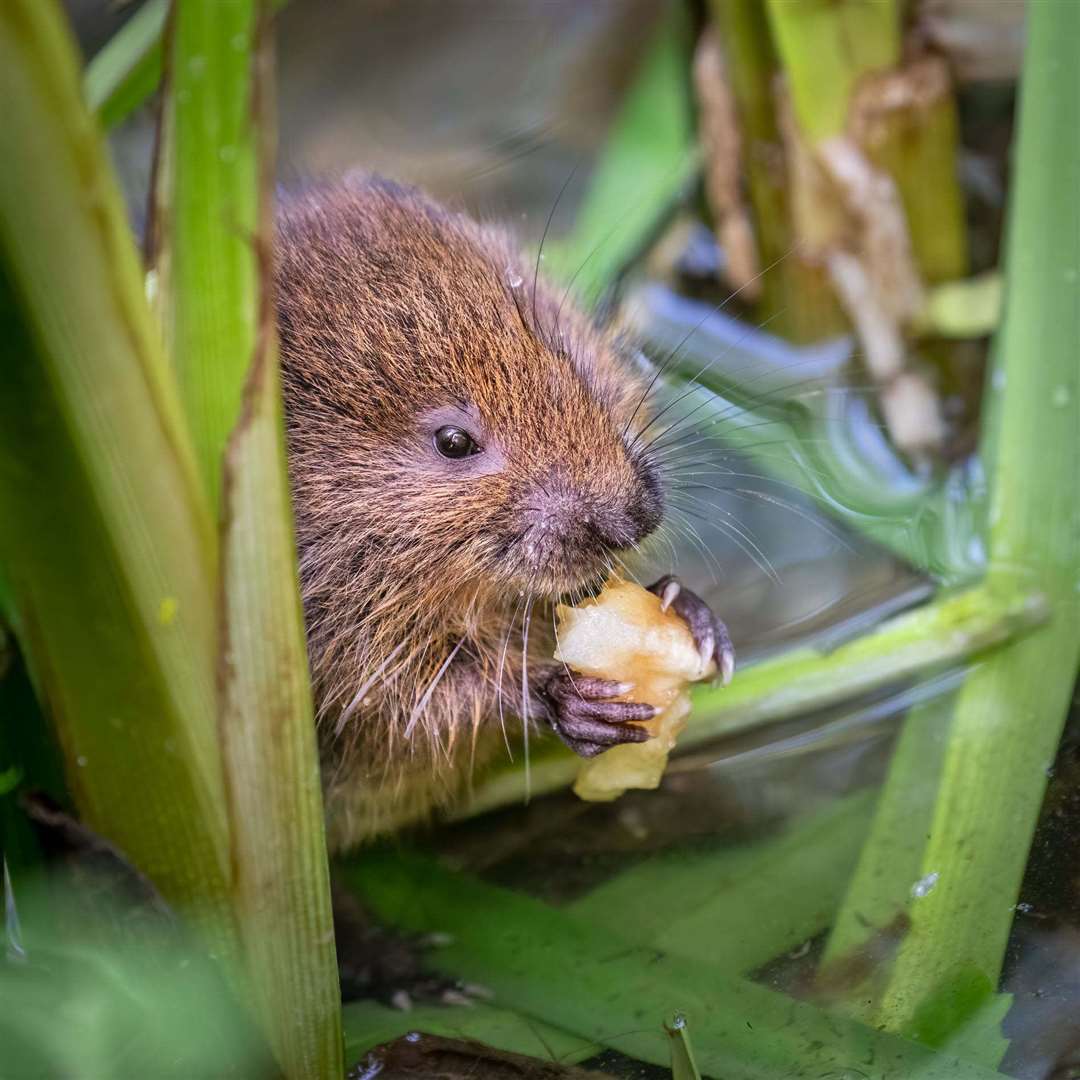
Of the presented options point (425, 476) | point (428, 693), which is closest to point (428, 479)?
point (425, 476)

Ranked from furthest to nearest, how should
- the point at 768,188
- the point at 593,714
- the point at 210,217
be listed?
the point at 768,188, the point at 593,714, the point at 210,217

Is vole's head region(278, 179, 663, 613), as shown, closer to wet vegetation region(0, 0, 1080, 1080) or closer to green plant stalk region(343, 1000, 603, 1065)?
wet vegetation region(0, 0, 1080, 1080)

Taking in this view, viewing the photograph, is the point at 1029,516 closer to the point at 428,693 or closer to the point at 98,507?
the point at 428,693

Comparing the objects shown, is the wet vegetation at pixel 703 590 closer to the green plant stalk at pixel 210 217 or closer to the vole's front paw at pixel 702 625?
the green plant stalk at pixel 210 217

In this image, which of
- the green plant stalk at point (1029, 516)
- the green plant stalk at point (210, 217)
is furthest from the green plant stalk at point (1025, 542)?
the green plant stalk at point (210, 217)

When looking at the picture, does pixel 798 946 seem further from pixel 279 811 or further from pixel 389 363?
pixel 389 363

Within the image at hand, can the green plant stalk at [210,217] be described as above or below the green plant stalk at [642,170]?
above
